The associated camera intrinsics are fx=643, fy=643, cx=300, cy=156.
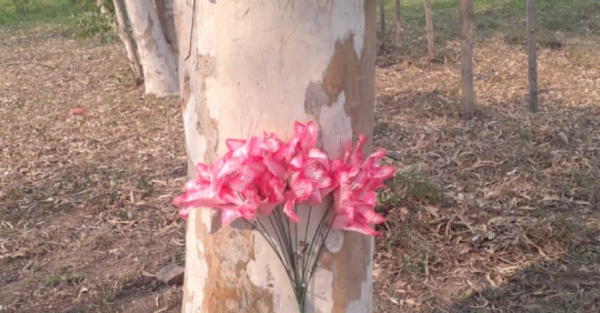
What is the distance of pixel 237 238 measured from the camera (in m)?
1.73

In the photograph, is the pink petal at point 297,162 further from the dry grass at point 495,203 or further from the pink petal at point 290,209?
the dry grass at point 495,203

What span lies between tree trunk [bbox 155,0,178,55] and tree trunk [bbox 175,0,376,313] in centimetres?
600

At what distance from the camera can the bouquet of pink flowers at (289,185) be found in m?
1.59

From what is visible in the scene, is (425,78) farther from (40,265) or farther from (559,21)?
(40,265)

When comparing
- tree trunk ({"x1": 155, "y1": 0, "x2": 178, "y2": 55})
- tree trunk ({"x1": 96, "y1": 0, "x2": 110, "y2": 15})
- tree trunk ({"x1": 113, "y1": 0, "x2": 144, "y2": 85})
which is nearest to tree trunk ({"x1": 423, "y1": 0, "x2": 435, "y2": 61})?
tree trunk ({"x1": 155, "y1": 0, "x2": 178, "y2": 55})

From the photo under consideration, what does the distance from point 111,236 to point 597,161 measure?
3547 millimetres

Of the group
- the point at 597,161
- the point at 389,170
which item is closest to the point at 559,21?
the point at 597,161

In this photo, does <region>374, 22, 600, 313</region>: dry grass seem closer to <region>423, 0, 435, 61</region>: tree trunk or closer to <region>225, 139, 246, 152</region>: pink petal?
<region>423, 0, 435, 61</region>: tree trunk

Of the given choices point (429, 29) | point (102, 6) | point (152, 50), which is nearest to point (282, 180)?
point (152, 50)

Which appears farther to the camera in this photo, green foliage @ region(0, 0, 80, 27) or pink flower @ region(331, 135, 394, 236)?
green foliage @ region(0, 0, 80, 27)

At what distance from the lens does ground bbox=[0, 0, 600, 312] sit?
3.49m

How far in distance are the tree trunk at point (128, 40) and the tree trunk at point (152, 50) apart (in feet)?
1.23

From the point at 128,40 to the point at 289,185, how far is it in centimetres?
673

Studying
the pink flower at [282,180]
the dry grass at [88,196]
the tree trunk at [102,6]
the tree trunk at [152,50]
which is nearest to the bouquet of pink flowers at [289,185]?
the pink flower at [282,180]
